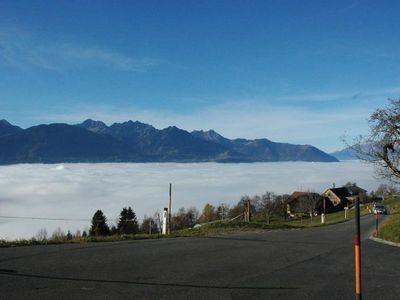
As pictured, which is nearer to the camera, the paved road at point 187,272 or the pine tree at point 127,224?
the paved road at point 187,272

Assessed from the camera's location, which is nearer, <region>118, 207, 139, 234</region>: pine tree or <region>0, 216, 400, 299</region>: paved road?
<region>0, 216, 400, 299</region>: paved road

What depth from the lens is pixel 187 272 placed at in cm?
1028

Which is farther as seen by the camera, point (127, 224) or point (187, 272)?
point (127, 224)

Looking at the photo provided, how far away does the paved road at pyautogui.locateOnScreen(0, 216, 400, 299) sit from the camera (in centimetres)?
834

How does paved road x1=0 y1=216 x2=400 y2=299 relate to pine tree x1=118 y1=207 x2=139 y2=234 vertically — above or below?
above

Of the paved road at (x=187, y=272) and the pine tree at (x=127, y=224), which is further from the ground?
the paved road at (x=187, y=272)

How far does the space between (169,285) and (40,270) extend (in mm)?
2634

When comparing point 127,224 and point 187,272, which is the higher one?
point 187,272

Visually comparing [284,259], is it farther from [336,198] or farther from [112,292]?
[336,198]

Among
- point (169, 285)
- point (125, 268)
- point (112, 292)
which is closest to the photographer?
point (112, 292)

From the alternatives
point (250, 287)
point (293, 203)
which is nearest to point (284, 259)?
point (250, 287)

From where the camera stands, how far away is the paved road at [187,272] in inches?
328

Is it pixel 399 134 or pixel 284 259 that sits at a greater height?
pixel 399 134

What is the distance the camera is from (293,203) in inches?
4737
